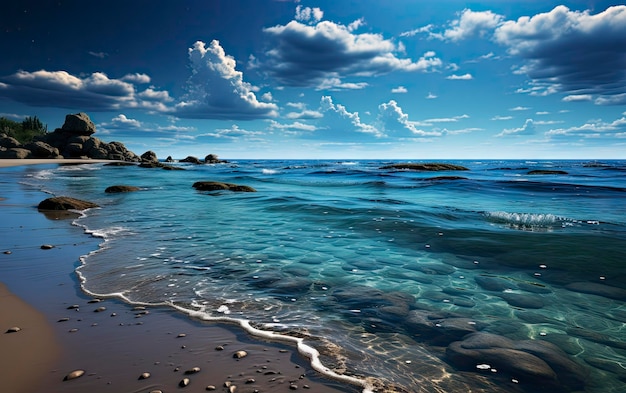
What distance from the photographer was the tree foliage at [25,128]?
3649 inches

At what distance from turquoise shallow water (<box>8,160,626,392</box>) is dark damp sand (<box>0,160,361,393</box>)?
39cm

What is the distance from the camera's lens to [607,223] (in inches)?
458

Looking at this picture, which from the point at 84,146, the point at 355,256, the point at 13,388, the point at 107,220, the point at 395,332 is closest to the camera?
the point at 13,388

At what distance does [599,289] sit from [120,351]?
7.44 metres

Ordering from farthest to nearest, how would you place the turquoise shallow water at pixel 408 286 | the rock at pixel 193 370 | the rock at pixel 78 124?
the rock at pixel 78 124, the turquoise shallow water at pixel 408 286, the rock at pixel 193 370

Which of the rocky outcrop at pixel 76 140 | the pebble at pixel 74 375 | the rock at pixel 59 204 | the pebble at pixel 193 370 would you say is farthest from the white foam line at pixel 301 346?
the rocky outcrop at pixel 76 140

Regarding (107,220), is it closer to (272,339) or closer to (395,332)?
(272,339)

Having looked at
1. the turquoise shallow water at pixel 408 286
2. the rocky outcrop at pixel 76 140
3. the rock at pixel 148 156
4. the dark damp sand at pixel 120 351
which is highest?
the rocky outcrop at pixel 76 140

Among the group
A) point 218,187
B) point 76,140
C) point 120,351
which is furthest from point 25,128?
point 120,351

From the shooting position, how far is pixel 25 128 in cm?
9962

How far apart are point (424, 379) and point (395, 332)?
0.94 metres

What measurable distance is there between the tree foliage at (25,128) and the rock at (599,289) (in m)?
119

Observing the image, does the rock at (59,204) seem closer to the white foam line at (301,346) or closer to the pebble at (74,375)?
the white foam line at (301,346)

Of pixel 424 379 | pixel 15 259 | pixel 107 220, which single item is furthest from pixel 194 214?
pixel 424 379
